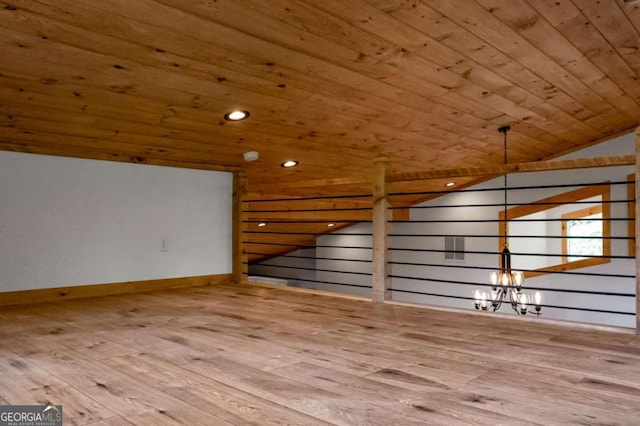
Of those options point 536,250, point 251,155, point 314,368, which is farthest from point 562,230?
point 314,368

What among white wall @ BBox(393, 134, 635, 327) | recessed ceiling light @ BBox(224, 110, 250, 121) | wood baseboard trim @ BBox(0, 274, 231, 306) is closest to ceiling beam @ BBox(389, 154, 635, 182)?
recessed ceiling light @ BBox(224, 110, 250, 121)

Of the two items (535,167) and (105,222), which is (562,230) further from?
(105,222)

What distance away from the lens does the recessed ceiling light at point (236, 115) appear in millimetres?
3387

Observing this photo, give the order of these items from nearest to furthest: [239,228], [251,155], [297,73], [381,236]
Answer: [297,73] < [381,236] < [251,155] < [239,228]

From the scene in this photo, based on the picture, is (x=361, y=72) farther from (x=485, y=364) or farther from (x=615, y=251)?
(x=615, y=251)

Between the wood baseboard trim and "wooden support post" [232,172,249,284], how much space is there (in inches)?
5.4

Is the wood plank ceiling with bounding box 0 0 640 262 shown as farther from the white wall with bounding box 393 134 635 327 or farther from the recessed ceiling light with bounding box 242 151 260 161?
the white wall with bounding box 393 134 635 327

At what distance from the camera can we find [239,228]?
4.99 metres

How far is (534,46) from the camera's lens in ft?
9.61

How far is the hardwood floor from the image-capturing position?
60.3 inches

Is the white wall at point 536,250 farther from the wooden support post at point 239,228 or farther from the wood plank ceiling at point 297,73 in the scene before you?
the wooden support post at point 239,228

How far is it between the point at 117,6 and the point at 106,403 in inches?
62.8

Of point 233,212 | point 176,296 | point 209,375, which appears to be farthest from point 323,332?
point 233,212

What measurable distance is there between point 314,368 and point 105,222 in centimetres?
283
